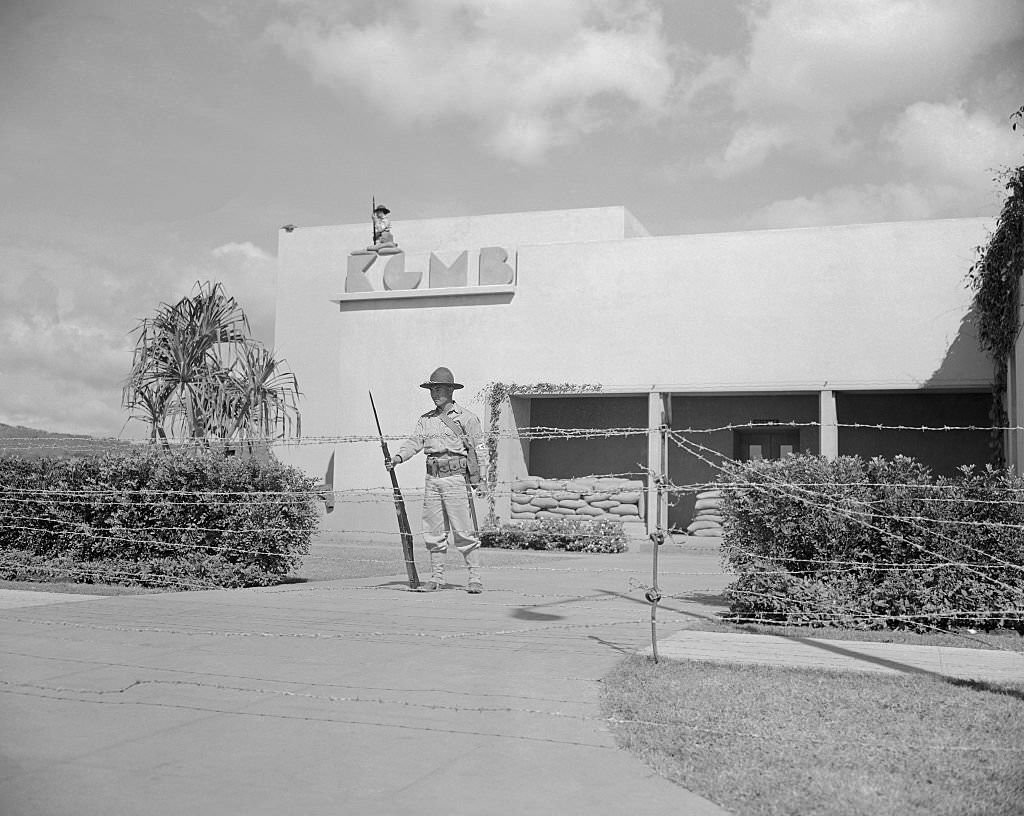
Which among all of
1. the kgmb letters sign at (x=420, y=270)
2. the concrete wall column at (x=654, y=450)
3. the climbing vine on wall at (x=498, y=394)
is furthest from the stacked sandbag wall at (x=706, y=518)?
the kgmb letters sign at (x=420, y=270)

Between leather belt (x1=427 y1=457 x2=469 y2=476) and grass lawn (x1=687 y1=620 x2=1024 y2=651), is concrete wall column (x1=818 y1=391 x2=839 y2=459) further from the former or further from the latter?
grass lawn (x1=687 y1=620 x2=1024 y2=651)

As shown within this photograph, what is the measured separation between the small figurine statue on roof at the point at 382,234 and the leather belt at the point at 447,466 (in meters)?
12.6

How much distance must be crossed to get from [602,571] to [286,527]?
12.9 ft

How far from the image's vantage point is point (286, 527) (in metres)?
11.9

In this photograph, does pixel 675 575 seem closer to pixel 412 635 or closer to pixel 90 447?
pixel 412 635

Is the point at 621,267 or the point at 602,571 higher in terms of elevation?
the point at 621,267

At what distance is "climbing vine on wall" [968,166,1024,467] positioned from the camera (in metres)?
14.3

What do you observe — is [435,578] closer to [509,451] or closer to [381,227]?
[509,451]

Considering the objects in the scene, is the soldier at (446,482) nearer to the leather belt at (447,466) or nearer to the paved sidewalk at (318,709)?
the leather belt at (447,466)

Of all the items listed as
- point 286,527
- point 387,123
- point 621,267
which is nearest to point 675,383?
point 621,267

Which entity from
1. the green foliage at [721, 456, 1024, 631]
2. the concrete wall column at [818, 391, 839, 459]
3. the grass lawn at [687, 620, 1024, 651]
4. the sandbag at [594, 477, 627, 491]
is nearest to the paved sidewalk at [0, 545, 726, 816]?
the grass lawn at [687, 620, 1024, 651]

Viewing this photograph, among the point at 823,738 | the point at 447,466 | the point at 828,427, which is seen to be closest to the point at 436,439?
the point at 447,466

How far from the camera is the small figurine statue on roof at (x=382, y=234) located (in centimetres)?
2314

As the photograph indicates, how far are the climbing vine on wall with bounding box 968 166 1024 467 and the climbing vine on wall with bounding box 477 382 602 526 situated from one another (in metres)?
7.02
